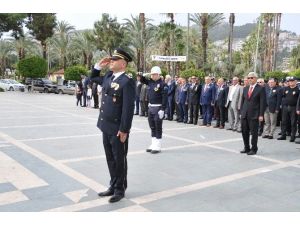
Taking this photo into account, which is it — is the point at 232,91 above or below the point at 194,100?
above

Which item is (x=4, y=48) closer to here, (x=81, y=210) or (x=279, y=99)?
(x=279, y=99)

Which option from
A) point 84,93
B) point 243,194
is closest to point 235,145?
point 243,194

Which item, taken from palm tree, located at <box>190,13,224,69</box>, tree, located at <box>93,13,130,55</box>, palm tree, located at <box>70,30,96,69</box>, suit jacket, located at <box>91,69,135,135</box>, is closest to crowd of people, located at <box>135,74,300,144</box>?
suit jacket, located at <box>91,69,135,135</box>

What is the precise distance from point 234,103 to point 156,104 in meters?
4.58

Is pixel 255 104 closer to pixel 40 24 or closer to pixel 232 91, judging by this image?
pixel 232 91

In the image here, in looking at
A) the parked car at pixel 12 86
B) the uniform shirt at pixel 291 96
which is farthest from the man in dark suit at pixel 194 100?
the parked car at pixel 12 86

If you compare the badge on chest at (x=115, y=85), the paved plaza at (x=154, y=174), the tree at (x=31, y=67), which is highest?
the tree at (x=31, y=67)

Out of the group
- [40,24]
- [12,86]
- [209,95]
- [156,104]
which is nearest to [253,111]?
[156,104]

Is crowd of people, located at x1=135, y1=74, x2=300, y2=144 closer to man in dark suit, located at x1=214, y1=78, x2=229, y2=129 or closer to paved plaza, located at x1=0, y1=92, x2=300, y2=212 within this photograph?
man in dark suit, located at x1=214, y1=78, x2=229, y2=129

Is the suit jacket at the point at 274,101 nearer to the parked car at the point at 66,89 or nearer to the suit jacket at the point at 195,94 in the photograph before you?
the suit jacket at the point at 195,94

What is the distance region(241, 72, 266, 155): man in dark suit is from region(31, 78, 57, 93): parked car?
31222 millimetres

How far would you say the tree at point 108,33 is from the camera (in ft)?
151

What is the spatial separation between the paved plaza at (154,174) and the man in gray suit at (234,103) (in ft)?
4.95

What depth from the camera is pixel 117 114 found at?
17.2ft
